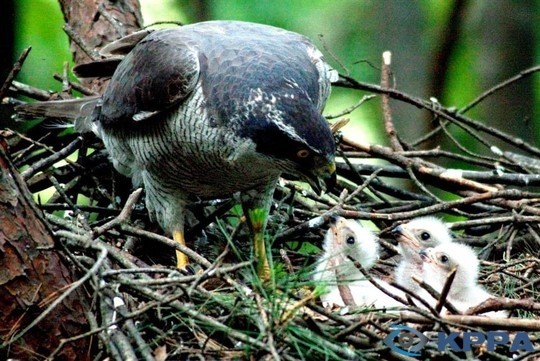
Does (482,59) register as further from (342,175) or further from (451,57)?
(342,175)

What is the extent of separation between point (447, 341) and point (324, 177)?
120 centimetres

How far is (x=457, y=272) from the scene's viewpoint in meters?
4.52

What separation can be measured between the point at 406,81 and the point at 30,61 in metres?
3.57

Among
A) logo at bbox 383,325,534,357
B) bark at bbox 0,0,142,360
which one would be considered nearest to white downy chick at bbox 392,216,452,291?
logo at bbox 383,325,534,357

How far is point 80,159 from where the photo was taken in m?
5.80

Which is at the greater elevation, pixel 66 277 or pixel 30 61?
pixel 66 277

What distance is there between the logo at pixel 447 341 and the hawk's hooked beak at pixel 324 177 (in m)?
1.00

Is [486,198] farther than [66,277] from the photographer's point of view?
Yes

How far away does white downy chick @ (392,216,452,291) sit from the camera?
197 inches

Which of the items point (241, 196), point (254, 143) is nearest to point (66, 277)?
point (254, 143)

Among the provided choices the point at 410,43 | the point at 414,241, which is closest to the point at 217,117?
the point at 414,241

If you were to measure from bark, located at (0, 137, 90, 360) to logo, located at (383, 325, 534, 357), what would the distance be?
114 cm

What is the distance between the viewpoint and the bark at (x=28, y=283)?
335 centimetres

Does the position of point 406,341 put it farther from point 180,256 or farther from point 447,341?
point 180,256
